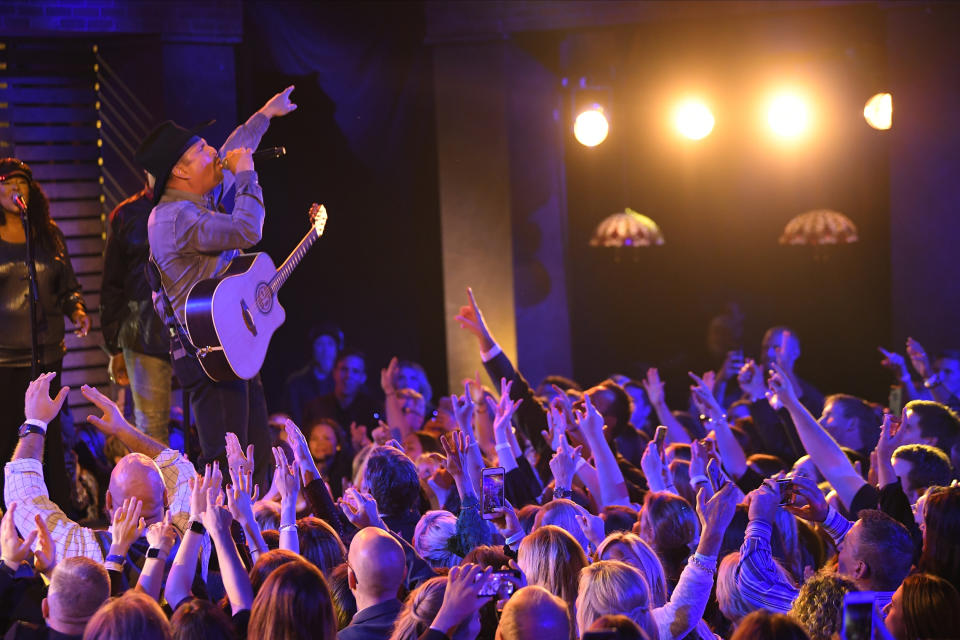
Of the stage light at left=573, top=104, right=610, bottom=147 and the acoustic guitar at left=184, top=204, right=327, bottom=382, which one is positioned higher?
the stage light at left=573, top=104, right=610, bottom=147

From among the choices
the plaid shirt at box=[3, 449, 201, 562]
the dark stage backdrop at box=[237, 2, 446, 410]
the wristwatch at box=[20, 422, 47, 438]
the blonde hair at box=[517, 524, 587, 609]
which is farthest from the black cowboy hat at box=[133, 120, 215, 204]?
the dark stage backdrop at box=[237, 2, 446, 410]

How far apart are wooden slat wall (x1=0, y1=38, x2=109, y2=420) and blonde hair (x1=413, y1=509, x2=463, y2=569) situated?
4587mm

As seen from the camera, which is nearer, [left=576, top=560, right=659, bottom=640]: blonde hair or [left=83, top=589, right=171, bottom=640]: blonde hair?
[left=83, top=589, right=171, bottom=640]: blonde hair

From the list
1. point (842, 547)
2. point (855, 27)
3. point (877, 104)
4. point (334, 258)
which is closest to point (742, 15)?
point (877, 104)

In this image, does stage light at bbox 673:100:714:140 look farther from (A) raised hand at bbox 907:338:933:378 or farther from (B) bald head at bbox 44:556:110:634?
(B) bald head at bbox 44:556:110:634

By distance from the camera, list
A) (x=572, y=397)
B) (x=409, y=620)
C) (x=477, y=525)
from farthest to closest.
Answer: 1. (x=572, y=397)
2. (x=477, y=525)
3. (x=409, y=620)

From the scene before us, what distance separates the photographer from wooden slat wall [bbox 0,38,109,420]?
771 centimetres

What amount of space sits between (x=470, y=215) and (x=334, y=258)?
122cm

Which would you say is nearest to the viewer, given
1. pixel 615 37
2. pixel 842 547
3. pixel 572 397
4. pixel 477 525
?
pixel 842 547

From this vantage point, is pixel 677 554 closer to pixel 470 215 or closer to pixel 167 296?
pixel 167 296

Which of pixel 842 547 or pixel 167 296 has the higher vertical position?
pixel 167 296

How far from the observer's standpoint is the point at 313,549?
12.5ft

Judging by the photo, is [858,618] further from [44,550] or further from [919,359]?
[919,359]

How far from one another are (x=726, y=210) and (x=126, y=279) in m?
7.96
